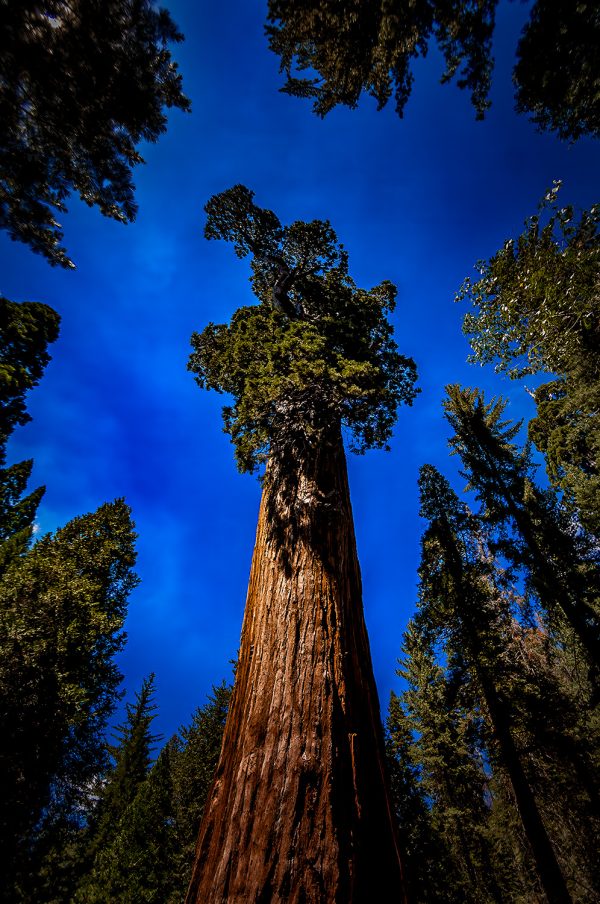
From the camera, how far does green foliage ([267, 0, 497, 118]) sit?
4.48 m

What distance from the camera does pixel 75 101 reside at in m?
3.84

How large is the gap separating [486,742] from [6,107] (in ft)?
56.6

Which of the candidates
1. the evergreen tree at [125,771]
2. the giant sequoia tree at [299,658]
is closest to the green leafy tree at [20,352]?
the giant sequoia tree at [299,658]

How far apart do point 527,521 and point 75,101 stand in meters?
15.7

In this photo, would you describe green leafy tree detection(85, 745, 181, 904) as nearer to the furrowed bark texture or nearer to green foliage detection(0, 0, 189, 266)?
the furrowed bark texture

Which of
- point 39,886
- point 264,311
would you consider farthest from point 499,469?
point 39,886

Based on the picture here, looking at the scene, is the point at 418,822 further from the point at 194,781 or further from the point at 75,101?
the point at 75,101

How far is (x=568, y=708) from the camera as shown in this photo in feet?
36.6

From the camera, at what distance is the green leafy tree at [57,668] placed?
11.1 metres

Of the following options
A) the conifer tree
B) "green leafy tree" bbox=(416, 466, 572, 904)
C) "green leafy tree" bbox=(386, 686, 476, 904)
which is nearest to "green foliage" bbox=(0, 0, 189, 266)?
"green leafy tree" bbox=(416, 466, 572, 904)

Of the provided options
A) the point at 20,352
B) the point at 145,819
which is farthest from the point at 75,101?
the point at 145,819

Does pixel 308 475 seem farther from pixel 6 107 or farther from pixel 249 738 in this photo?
pixel 6 107

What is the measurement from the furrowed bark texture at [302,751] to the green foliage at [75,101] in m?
4.82

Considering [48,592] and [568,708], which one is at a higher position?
[48,592]
